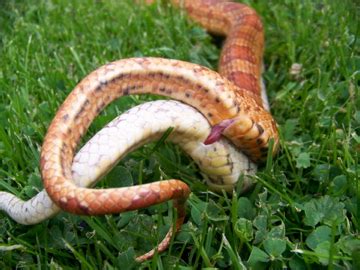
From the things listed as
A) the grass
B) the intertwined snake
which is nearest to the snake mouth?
the intertwined snake

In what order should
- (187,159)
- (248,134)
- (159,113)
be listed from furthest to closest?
1. (187,159)
2. (248,134)
3. (159,113)

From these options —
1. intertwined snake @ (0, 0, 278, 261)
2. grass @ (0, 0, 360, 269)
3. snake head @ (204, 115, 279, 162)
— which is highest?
intertwined snake @ (0, 0, 278, 261)

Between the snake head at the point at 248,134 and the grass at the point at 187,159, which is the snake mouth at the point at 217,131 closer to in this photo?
the snake head at the point at 248,134

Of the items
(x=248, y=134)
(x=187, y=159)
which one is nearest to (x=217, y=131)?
(x=248, y=134)

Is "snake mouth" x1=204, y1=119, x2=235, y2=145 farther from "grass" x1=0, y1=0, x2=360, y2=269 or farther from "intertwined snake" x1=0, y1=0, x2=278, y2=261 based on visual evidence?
"grass" x1=0, y1=0, x2=360, y2=269

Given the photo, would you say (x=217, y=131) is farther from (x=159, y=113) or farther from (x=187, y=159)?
(x=187, y=159)

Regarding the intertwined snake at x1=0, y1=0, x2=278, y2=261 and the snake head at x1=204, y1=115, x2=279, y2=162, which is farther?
the snake head at x1=204, y1=115, x2=279, y2=162

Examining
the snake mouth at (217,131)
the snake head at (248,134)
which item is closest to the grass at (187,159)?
the snake head at (248,134)

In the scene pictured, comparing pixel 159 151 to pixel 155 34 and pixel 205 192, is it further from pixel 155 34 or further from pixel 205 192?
pixel 155 34
